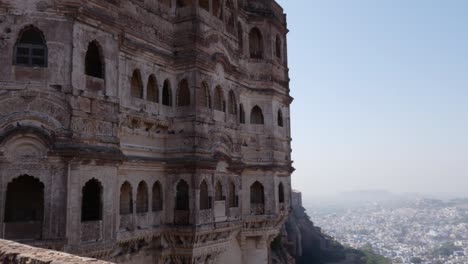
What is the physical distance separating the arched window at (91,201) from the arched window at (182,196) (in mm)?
4404

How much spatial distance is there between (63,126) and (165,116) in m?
5.44

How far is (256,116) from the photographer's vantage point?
889 inches

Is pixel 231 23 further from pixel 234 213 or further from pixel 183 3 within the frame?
pixel 234 213

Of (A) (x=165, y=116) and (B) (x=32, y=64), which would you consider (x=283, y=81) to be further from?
(B) (x=32, y=64)

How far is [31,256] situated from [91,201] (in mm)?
6847

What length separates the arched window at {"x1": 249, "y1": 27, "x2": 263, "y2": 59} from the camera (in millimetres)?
22938

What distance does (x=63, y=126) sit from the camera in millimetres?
11828

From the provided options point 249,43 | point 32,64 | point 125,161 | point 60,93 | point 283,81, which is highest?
point 249,43

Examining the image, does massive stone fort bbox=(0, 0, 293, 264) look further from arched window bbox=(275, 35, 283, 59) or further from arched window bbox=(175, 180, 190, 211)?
arched window bbox=(275, 35, 283, 59)

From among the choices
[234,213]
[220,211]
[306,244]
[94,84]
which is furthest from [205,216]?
[306,244]

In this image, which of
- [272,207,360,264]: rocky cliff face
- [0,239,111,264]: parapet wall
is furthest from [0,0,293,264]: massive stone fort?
[272,207,360,264]: rocky cliff face

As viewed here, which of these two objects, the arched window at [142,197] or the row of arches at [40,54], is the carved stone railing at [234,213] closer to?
the arched window at [142,197]

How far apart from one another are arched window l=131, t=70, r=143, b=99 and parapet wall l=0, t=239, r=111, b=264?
30.8ft

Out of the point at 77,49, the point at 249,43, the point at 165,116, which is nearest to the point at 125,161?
the point at 165,116
